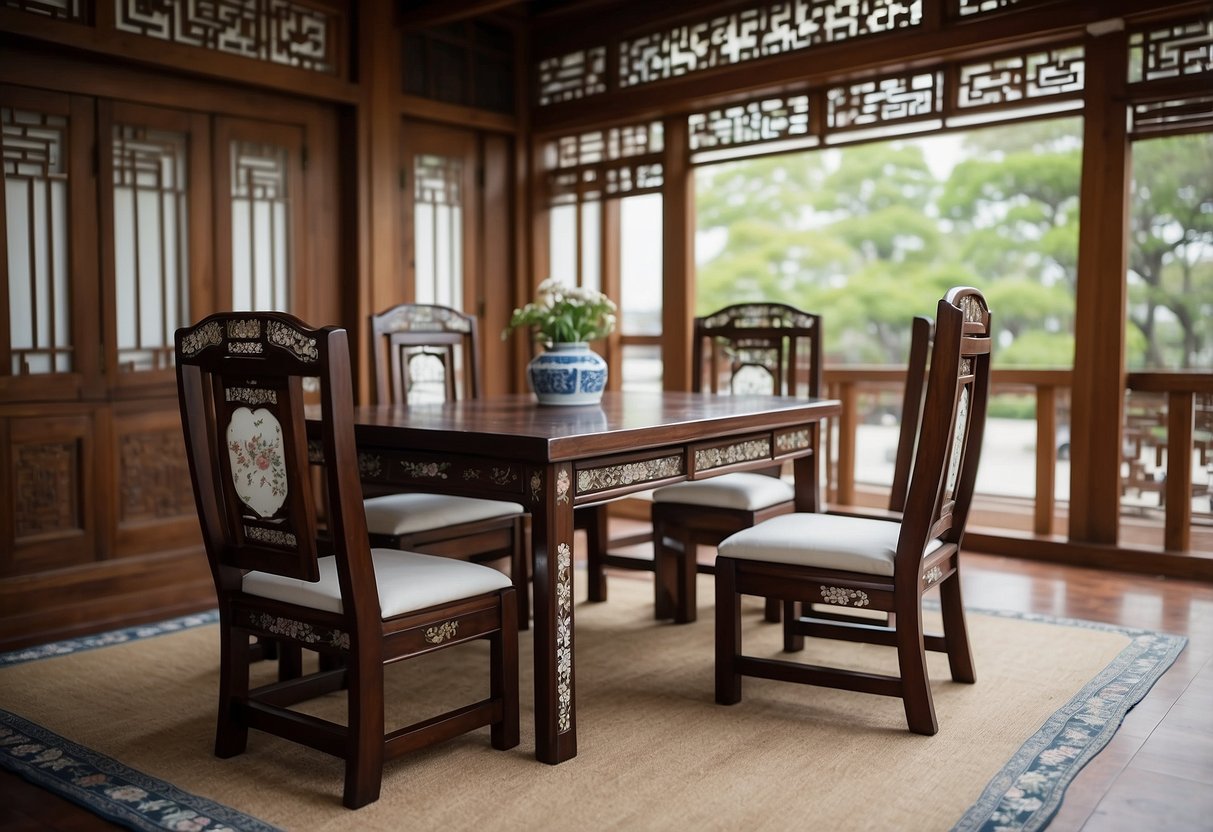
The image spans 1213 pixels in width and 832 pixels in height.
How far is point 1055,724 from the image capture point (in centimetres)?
249

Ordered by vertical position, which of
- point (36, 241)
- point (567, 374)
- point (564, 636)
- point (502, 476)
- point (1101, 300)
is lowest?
point (564, 636)

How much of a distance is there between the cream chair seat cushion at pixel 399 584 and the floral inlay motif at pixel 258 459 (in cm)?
17

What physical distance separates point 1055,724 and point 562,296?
5.65 ft

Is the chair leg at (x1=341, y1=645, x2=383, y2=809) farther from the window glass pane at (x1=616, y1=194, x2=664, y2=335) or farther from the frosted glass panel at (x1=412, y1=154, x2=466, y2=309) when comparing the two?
the window glass pane at (x1=616, y1=194, x2=664, y2=335)

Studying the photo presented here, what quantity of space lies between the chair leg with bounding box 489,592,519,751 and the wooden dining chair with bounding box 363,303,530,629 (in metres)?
0.39

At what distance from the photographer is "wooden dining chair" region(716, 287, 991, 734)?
2.41 metres

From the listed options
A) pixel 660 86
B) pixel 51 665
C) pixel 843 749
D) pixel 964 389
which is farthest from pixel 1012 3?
pixel 51 665

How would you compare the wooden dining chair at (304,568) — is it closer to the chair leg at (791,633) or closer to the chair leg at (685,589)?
the chair leg at (791,633)

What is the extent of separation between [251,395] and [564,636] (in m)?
0.85

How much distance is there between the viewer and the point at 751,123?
4980mm

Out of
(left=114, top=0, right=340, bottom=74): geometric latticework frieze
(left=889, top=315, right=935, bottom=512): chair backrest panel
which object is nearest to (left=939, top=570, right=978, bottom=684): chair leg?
(left=889, top=315, right=935, bottom=512): chair backrest panel

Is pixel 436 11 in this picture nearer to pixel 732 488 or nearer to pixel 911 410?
pixel 732 488

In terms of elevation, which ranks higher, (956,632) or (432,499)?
(432,499)

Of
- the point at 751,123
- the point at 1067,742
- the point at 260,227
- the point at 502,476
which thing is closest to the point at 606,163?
the point at 751,123
